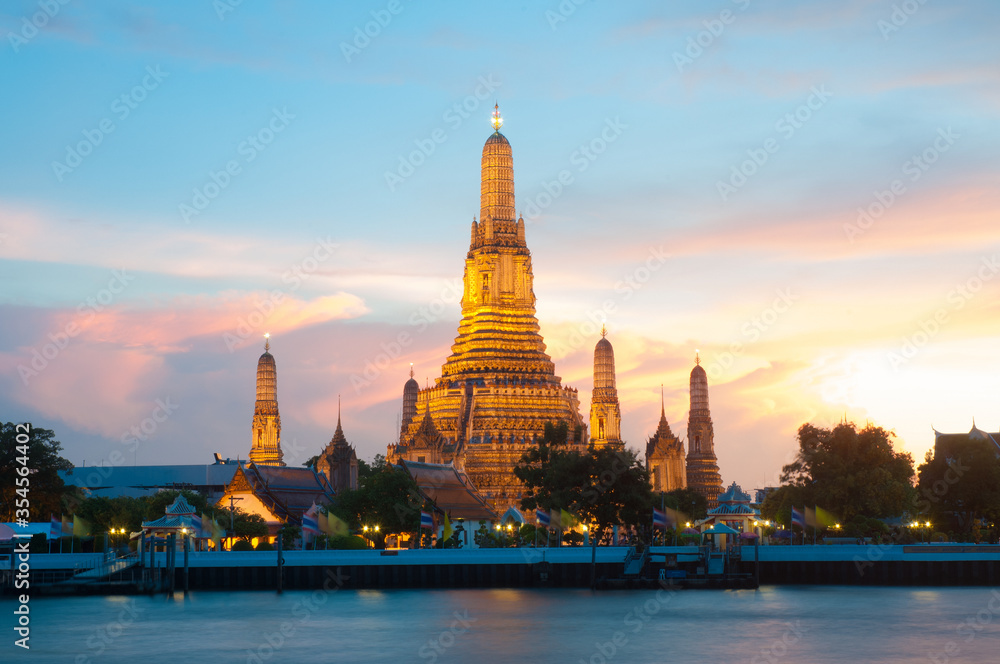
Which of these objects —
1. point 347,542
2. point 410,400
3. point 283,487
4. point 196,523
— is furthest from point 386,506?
point 410,400

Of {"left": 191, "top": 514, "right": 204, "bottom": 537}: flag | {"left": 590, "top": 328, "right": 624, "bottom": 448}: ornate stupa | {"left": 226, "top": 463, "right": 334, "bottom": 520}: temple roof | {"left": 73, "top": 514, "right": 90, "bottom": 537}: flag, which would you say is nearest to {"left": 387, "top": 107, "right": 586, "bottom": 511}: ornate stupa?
{"left": 590, "top": 328, "right": 624, "bottom": 448}: ornate stupa

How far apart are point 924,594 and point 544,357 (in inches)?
2686

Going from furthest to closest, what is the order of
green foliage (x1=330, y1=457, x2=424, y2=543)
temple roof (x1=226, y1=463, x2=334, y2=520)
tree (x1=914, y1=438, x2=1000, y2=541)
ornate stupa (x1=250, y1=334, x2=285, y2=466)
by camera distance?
1. ornate stupa (x1=250, y1=334, x2=285, y2=466)
2. temple roof (x1=226, y1=463, x2=334, y2=520)
3. tree (x1=914, y1=438, x2=1000, y2=541)
4. green foliage (x1=330, y1=457, x2=424, y2=543)

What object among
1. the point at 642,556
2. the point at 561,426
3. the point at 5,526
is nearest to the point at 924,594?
the point at 642,556

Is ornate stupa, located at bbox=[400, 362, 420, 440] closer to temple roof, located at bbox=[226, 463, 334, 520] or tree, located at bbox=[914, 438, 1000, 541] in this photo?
temple roof, located at bbox=[226, 463, 334, 520]

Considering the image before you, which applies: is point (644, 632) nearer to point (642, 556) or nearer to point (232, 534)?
point (642, 556)

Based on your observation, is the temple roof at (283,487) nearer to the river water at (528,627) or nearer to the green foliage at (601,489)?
the green foliage at (601,489)

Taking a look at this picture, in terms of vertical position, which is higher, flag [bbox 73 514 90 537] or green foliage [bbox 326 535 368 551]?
flag [bbox 73 514 90 537]

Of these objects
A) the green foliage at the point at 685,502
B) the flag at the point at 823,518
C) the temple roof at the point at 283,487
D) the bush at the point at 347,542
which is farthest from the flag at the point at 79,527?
the flag at the point at 823,518

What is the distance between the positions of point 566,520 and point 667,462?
73726 mm

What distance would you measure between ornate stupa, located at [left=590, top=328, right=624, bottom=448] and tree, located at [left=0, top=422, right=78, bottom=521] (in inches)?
2193

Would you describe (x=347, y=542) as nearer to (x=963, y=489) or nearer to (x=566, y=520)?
(x=566, y=520)

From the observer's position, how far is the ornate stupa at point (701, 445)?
164875 millimetres

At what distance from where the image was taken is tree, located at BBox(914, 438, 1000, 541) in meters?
97.1
